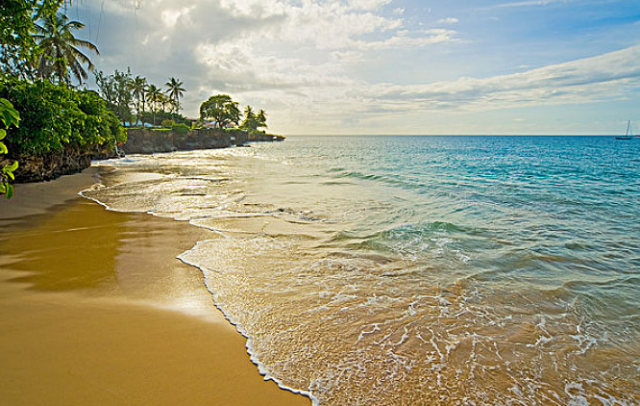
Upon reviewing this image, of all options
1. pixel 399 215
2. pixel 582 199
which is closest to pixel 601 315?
pixel 399 215

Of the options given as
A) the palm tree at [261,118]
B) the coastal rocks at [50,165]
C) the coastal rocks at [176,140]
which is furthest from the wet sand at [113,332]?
the palm tree at [261,118]

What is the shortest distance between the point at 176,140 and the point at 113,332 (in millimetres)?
63919

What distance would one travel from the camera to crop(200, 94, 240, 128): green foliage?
8916 cm

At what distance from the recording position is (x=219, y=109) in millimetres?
88688

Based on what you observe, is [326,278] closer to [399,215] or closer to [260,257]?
[260,257]

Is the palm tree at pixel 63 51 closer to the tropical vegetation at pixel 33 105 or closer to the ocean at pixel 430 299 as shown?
the tropical vegetation at pixel 33 105

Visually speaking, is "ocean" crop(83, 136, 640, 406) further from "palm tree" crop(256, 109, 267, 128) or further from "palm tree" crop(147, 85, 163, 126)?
"palm tree" crop(256, 109, 267, 128)

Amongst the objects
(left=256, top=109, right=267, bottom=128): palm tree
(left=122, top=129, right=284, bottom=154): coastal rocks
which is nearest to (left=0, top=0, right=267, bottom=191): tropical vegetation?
(left=122, top=129, right=284, bottom=154): coastal rocks

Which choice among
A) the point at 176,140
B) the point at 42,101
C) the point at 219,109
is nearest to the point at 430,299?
the point at 42,101

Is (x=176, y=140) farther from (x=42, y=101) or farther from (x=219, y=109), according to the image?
(x=42, y=101)

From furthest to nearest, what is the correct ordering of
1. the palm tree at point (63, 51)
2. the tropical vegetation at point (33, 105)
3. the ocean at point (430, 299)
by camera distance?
the palm tree at point (63, 51), the tropical vegetation at point (33, 105), the ocean at point (430, 299)

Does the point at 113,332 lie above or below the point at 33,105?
below

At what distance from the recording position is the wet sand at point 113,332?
3.21 m

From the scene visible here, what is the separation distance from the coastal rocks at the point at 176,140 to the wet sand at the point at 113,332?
4523cm
